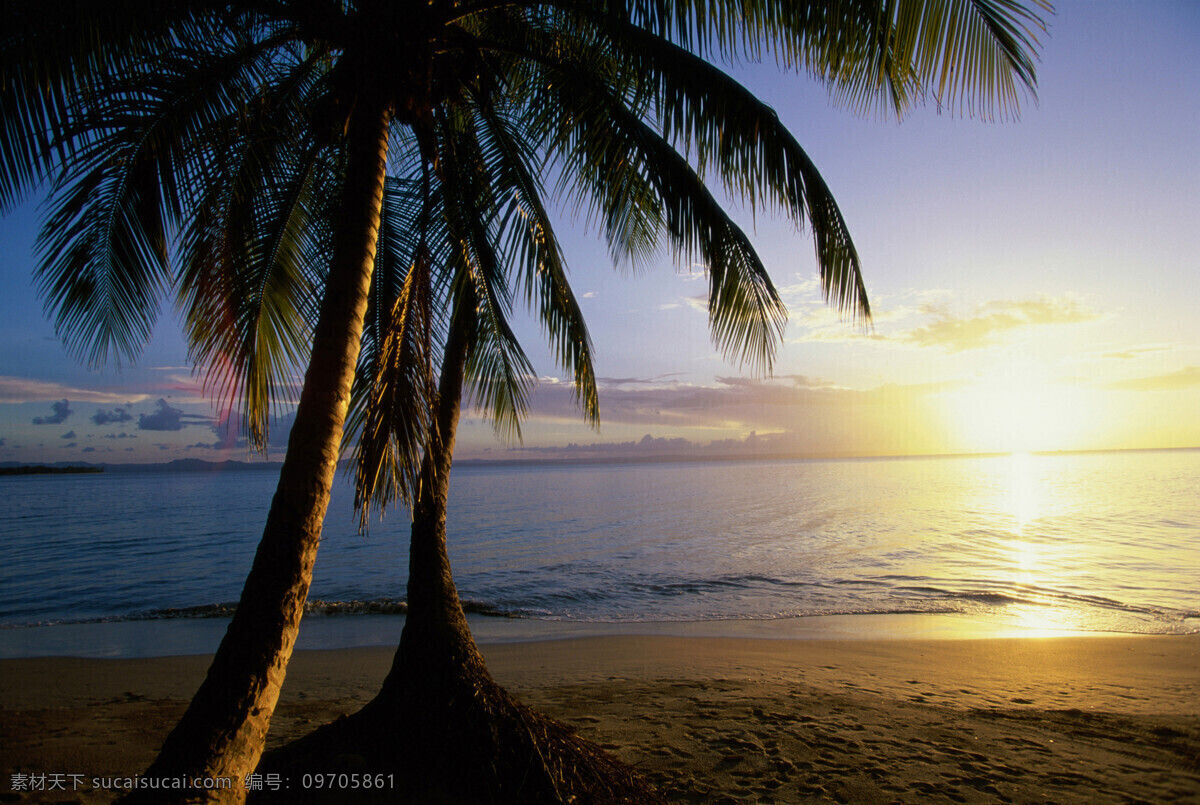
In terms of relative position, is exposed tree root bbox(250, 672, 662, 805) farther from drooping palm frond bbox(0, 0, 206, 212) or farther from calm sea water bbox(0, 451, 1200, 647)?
calm sea water bbox(0, 451, 1200, 647)

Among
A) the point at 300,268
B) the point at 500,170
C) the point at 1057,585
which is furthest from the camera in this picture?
the point at 1057,585

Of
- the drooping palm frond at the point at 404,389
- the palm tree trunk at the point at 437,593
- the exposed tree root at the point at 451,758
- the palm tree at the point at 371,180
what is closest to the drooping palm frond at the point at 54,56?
the palm tree at the point at 371,180

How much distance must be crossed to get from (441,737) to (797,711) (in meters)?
3.88

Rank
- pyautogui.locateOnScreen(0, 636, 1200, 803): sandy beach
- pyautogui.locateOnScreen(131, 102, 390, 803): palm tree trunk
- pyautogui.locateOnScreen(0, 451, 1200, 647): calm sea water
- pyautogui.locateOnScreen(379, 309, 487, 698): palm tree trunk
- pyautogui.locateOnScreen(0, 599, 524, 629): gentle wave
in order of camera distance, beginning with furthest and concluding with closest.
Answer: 1. pyautogui.locateOnScreen(0, 451, 1200, 647): calm sea water
2. pyautogui.locateOnScreen(0, 599, 524, 629): gentle wave
3. pyautogui.locateOnScreen(0, 636, 1200, 803): sandy beach
4. pyautogui.locateOnScreen(379, 309, 487, 698): palm tree trunk
5. pyautogui.locateOnScreen(131, 102, 390, 803): palm tree trunk

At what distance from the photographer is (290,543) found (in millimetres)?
2754

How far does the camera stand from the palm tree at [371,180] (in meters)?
2.87

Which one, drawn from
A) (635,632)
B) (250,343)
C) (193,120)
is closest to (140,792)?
(250,343)

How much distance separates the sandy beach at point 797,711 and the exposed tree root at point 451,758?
2.73 ft

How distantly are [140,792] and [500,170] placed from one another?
393cm

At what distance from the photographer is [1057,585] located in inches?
565

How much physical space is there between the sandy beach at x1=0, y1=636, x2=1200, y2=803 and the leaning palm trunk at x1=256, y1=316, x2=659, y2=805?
2.99 ft

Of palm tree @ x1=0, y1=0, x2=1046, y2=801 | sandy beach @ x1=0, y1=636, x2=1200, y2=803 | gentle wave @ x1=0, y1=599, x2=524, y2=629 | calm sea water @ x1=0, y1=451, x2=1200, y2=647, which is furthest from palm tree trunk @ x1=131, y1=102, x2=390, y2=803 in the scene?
gentle wave @ x1=0, y1=599, x2=524, y2=629

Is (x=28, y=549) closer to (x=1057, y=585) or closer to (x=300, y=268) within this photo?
(x=300, y=268)

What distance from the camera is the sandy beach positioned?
4508mm
